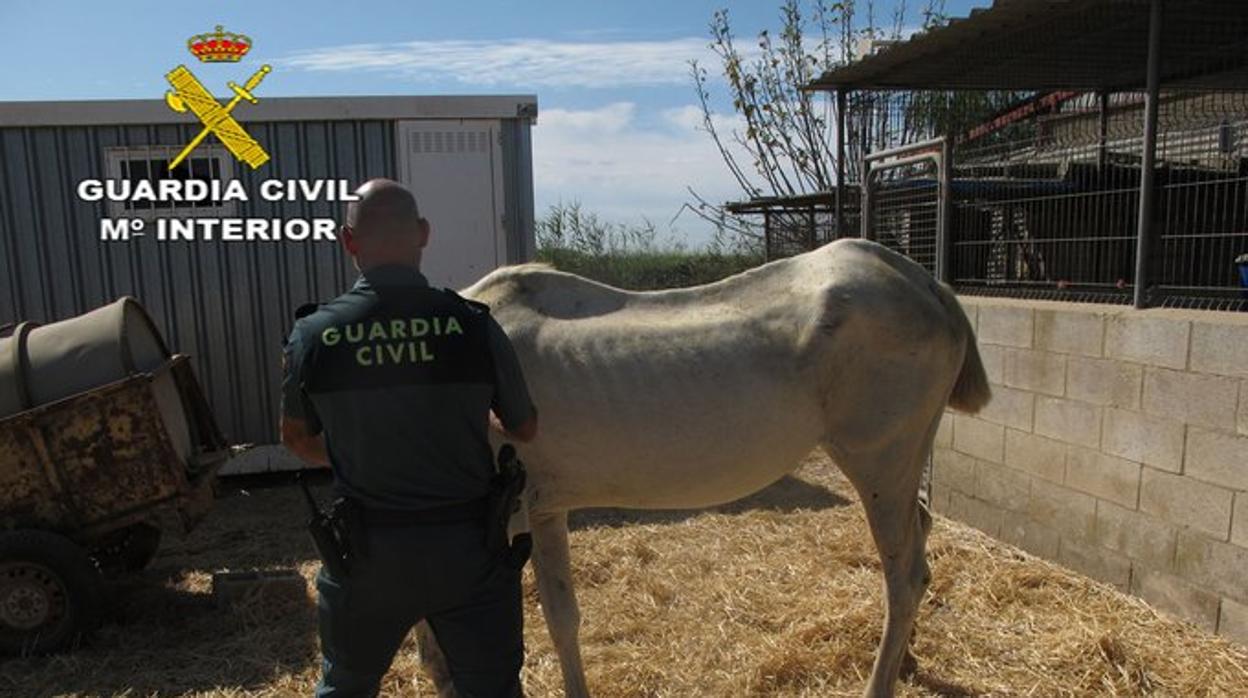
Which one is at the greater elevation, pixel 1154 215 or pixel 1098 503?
pixel 1154 215

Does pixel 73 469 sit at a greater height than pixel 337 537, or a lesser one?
lesser

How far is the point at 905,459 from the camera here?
11.7 ft

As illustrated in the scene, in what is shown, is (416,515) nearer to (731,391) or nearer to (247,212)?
(731,391)

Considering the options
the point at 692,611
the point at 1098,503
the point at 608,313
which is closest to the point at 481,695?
the point at 608,313

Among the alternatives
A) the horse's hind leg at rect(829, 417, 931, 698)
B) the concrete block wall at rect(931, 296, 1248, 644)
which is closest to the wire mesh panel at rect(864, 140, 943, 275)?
the concrete block wall at rect(931, 296, 1248, 644)

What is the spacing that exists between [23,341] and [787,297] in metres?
4.16

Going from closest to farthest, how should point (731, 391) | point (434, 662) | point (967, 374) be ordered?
point (731, 391)
point (434, 662)
point (967, 374)

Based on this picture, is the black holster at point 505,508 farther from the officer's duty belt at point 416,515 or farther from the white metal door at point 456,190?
the white metal door at point 456,190

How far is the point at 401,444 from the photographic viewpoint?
2082 millimetres

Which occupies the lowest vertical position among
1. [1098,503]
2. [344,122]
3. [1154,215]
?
[1098,503]

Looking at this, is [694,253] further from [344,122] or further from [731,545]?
[731,545]

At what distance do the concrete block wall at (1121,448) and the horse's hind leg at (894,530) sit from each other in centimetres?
152

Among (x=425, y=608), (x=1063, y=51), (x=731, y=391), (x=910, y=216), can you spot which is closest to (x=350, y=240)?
(x=425, y=608)

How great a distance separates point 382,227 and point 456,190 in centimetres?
519
